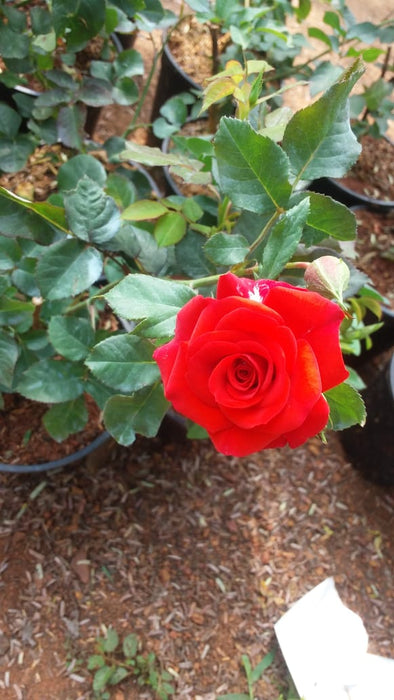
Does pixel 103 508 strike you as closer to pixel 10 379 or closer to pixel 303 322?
pixel 10 379

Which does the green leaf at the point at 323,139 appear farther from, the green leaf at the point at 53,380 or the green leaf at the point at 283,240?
the green leaf at the point at 53,380

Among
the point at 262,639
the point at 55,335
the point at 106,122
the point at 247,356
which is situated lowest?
the point at 262,639

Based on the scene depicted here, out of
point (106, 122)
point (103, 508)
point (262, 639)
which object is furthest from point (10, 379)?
point (106, 122)

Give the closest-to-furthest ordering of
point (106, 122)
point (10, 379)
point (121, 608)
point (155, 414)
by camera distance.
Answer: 1. point (155, 414)
2. point (10, 379)
3. point (121, 608)
4. point (106, 122)

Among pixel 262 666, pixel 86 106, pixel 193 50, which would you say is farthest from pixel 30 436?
pixel 193 50

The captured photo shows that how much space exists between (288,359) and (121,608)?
2.77ft

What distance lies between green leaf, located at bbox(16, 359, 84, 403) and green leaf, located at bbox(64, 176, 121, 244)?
0.21 meters

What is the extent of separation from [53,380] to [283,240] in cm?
44

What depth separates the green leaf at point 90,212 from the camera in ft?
2.35

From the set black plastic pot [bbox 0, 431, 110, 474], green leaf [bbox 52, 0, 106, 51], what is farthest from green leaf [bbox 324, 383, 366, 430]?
green leaf [bbox 52, 0, 106, 51]

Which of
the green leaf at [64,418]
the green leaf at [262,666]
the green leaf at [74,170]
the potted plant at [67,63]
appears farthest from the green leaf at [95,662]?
the potted plant at [67,63]

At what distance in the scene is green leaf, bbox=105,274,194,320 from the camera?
1.86 feet

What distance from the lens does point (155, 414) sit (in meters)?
0.72

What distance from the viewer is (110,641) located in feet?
3.49
